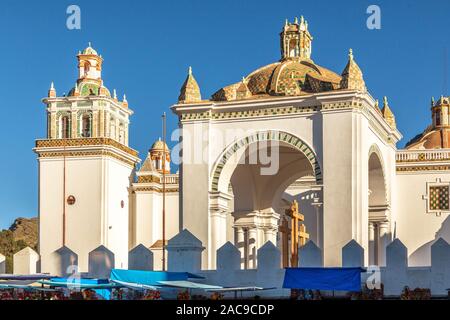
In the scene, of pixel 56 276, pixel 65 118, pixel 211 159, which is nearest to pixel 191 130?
pixel 211 159

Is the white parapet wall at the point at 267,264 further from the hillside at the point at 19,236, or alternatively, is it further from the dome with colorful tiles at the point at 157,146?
the hillside at the point at 19,236

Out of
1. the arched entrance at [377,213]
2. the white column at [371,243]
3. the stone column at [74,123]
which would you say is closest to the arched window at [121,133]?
the stone column at [74,123]

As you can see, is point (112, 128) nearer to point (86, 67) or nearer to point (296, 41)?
point (86, 67)

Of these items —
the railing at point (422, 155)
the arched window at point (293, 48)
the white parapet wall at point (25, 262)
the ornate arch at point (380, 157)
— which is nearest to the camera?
the white parapet wall at point (25, 262)

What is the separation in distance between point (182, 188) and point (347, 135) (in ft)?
16.0

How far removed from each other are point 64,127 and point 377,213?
14081mm

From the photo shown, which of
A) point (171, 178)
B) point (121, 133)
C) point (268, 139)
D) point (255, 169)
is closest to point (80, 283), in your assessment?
point (268, 139)

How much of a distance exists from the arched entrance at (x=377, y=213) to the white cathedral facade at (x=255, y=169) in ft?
0.11

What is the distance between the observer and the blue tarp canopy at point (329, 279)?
18.4 metres

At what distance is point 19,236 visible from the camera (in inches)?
2339

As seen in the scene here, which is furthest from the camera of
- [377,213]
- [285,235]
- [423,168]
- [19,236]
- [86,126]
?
[19,236]

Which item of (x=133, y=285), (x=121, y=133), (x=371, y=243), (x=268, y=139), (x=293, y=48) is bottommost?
(x=133, y=285)

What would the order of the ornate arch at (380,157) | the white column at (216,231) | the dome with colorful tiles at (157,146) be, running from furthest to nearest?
the dome with colorful tiles at (157,146) < the ornate arch at (380,157) < the white column at (216,231)

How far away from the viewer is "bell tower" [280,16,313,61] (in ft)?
89.8
